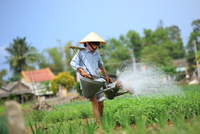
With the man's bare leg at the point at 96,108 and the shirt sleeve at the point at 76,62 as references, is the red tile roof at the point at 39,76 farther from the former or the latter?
the man's bare leg at the point at 96,108

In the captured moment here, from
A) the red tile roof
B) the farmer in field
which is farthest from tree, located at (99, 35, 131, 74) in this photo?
the farmer in field

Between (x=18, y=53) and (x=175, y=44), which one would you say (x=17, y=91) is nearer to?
(x=18, y=53)

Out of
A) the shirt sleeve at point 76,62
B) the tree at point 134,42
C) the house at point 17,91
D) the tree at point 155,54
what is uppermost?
the tree at point 134,42

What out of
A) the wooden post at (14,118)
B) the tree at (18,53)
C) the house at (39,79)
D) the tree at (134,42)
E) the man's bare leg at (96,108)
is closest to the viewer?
the wooden post at (14,118)

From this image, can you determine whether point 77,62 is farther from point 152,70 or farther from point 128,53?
point 128,53

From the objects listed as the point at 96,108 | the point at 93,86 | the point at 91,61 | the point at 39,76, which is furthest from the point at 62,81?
the point at 93,86

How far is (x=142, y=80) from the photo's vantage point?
5242mm

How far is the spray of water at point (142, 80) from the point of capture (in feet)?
17.0

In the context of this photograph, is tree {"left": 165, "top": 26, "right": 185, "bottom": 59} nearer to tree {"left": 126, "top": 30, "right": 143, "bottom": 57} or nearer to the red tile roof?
tree {"left": 126, "top": 30, "right": 143, "bottom": 57}

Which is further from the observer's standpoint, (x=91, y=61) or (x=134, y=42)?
(x=134, y=42)

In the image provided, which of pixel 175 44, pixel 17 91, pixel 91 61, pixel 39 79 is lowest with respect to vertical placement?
pixel 17 91

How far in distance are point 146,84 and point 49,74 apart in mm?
40731

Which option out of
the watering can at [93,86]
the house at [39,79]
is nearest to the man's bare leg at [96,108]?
the watering can at [93,86]

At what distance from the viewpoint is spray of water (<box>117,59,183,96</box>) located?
5.19m
